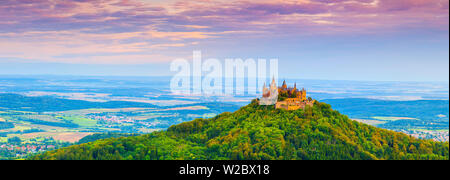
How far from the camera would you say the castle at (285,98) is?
65375 millimetres

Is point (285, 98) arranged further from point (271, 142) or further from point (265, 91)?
point (271, 142)

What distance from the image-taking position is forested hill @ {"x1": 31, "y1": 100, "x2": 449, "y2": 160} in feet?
185

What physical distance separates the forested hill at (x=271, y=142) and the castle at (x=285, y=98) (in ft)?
3.60

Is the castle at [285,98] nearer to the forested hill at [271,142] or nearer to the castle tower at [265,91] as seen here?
the castle tower at [265,91]

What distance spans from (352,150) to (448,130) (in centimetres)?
9981

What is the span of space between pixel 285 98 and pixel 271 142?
10.6m

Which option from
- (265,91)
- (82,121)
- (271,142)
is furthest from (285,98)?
(82,121)

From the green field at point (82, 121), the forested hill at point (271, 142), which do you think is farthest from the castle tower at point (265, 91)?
the green field at point (82, 121)

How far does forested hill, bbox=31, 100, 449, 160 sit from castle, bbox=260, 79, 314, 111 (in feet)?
3.60

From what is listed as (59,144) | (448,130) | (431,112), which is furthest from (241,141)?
(431,112)

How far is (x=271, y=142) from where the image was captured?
189ft

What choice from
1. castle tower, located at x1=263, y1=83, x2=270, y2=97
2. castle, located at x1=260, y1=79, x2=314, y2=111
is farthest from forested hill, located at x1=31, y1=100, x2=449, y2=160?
castle tower, located at x1=263, y1=83, x2=270, y2=97
